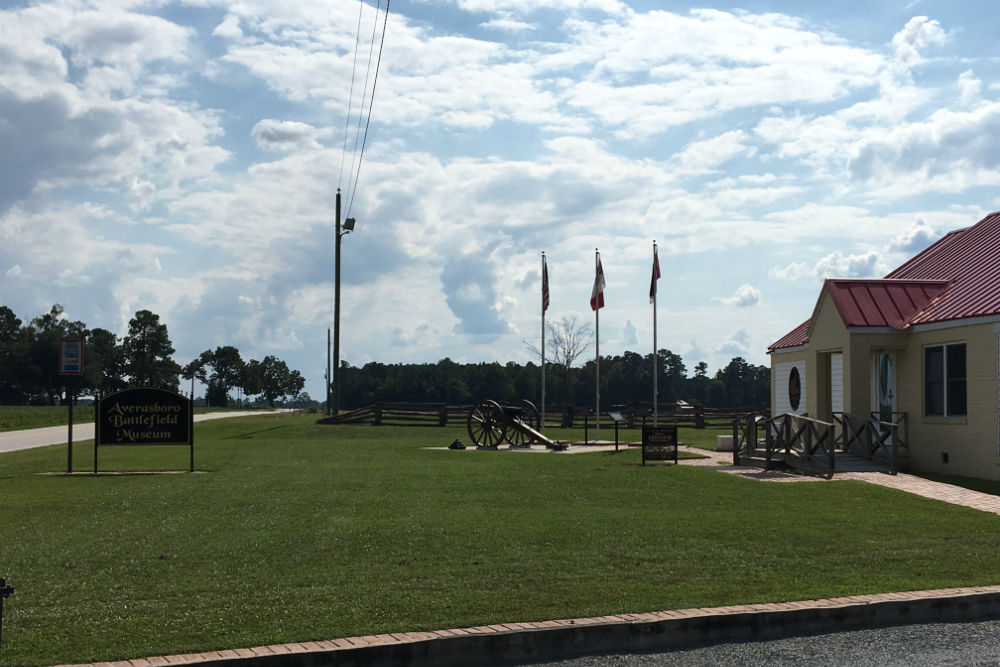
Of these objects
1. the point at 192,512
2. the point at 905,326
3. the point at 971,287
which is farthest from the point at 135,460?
the point at 971,287

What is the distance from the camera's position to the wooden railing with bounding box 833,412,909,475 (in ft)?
64.8

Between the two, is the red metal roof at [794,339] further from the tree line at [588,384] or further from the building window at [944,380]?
the tree line at [588,384]

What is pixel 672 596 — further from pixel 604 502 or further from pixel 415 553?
pixel 604 502

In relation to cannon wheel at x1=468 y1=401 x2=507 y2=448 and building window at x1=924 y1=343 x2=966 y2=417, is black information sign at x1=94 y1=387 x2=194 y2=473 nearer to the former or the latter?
cannon wheel at x1=468 y1=401 x2=507 y2=448

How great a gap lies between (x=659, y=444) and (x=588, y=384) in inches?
2578

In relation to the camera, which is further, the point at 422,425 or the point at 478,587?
the point at 422,425

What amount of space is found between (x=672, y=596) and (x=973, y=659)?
82.0 inches

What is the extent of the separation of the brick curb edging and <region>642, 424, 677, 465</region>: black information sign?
1365 centimetres

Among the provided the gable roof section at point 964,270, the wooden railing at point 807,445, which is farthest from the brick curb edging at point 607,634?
the gable roof section at point 964,270

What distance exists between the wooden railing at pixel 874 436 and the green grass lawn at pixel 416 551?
366 cm

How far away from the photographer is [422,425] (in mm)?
41938

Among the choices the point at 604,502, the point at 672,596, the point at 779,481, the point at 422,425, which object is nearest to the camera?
the point at 672,596

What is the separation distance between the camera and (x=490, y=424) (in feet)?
97.0

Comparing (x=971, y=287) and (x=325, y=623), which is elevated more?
(x=971, y=287)
